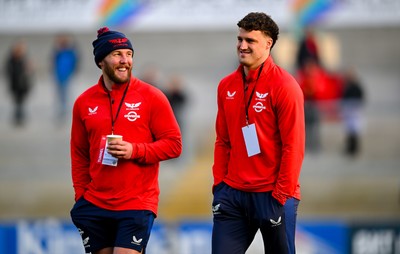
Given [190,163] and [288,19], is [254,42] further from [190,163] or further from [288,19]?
[288,19]

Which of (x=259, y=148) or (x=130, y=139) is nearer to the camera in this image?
(x=259, y=148)

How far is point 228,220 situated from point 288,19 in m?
14.9

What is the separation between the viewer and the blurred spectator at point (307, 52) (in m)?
19.8

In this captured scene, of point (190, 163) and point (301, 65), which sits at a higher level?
point (301, 65)

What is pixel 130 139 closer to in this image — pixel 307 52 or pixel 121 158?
pixel 121 158

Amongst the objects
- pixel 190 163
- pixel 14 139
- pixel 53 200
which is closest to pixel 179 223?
pixel 190 163

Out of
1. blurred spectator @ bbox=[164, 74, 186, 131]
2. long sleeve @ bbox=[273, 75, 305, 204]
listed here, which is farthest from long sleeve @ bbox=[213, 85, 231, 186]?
blurred spectator @ bbox=[164, 74, 186, 131]

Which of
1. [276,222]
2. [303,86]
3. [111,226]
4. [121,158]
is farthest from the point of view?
[303,86]

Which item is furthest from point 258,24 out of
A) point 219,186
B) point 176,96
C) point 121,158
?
point 176,96

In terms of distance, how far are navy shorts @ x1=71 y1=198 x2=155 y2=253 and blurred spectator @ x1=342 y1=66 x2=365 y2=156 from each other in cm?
948

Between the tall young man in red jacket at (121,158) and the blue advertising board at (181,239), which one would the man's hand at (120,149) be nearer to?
the tall young man in red jacket at (121,158)

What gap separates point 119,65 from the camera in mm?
6488

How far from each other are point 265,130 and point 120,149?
1.00 m

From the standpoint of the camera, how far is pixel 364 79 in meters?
20.9
